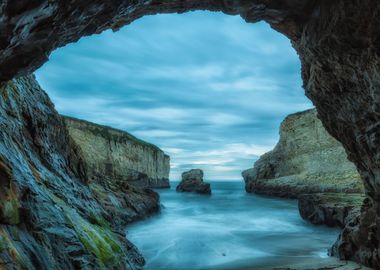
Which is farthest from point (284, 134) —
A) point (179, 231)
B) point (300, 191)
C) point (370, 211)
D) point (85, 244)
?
point (85, 244)

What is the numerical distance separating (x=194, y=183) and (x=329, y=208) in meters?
53.4

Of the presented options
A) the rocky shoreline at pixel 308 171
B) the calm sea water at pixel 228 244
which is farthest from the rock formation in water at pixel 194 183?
the calm sea water at pixel 228 244

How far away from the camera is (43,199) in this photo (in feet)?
24.9

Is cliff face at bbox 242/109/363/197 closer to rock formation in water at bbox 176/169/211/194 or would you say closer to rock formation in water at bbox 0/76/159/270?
rock formation in water at bbox 176/169/211/194

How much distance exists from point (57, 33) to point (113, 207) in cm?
1737

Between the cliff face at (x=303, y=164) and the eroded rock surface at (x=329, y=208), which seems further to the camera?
the cliff face at (x=303, y=164)

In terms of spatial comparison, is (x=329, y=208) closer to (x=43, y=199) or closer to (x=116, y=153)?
(x=43, y=199)

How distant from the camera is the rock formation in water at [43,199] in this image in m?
5.66

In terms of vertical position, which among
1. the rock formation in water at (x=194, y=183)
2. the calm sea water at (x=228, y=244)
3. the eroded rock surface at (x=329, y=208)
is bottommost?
the calm sea water at (x=228, y=244)

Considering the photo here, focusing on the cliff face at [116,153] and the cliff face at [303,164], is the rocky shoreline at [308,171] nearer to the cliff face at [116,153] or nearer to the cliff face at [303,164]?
the cliff face at [303,164]

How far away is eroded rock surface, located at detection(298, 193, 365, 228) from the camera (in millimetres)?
20381

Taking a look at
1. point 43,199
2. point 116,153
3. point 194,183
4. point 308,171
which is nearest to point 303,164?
point 308,171

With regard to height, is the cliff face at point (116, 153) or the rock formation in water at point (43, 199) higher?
the cliff face at point (116, 153)

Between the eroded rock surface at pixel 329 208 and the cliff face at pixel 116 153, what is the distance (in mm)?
29463
